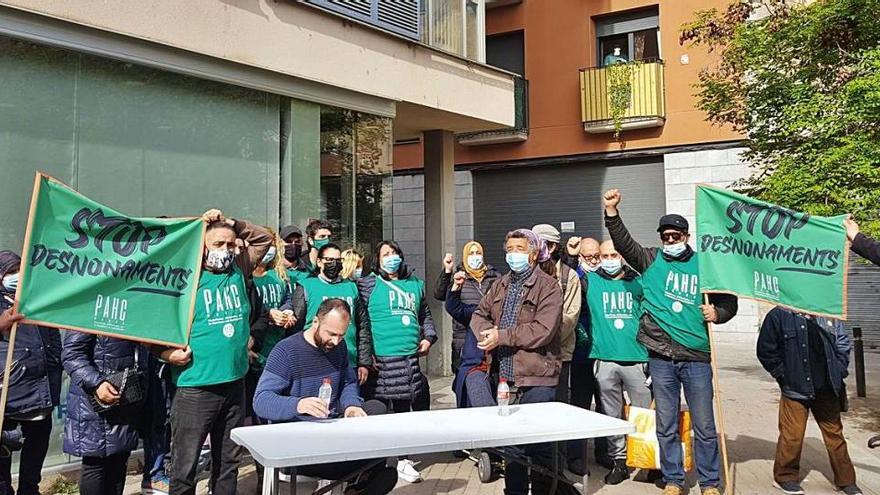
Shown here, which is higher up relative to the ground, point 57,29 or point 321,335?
point 57,29

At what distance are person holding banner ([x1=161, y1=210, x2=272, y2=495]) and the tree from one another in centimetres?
565

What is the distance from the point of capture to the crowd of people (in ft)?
15.0

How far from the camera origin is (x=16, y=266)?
16.2ft

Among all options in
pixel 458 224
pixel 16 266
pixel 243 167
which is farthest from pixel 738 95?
pixel 458 224

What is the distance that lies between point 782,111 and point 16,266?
297 inches

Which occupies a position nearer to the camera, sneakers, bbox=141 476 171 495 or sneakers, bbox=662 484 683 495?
sneakers, bbox=662 484 683 495

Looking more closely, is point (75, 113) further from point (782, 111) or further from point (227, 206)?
point (782, 111)

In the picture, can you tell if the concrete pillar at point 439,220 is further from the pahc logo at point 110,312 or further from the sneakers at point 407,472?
the pahc logo at point 110,312

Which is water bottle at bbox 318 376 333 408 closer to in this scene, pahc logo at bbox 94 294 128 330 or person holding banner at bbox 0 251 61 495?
pahc logo at bbox 94 294 128 330

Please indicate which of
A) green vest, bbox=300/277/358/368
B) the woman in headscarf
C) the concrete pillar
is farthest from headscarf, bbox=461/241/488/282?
the concrete pillar

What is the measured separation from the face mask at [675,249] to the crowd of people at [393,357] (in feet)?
0.04

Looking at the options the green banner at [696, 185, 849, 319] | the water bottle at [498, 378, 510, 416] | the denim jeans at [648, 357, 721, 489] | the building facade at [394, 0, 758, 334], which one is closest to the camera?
the water bottle at [498, 378, 510, 416]

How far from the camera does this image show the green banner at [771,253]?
538cm

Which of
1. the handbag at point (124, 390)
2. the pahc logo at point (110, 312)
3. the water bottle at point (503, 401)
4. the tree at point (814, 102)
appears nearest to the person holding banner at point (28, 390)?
the handbag at point (124, 390)
